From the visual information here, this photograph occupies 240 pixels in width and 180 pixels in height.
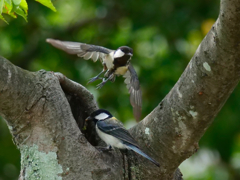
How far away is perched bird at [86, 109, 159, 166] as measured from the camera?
314 cm

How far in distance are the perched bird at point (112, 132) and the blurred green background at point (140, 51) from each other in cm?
183

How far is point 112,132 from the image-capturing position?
11.7 feet

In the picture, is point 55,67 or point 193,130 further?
point 55,67

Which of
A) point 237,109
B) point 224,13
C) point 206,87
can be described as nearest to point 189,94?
point 206,87

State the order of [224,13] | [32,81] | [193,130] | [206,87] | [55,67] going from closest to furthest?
1. [224,13]
2. [206,87]
3. [193,130]
4. [32,81]
5. [55,67]

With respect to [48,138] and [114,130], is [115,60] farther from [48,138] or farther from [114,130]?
[48,138]

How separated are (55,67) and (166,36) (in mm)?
1656

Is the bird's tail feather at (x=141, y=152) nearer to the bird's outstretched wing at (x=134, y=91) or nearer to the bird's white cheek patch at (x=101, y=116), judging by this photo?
the bird's white cheek patch at (x=101, y=116)

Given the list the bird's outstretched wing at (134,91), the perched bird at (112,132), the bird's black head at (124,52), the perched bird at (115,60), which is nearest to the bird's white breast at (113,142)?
the perched bird at (112,132)

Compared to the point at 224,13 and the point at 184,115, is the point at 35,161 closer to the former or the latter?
the point at 184,115

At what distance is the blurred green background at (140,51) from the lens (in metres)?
5.59

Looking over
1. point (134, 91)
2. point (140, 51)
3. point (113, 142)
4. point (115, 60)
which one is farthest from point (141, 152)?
point (140, 51)

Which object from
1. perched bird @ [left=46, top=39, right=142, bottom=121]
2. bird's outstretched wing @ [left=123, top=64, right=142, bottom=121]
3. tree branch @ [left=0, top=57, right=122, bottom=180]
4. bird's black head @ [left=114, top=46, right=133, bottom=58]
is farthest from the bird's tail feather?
bird's black head @ [left=114, top=46, right=133, bottom=58]

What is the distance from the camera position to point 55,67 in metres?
6.12
